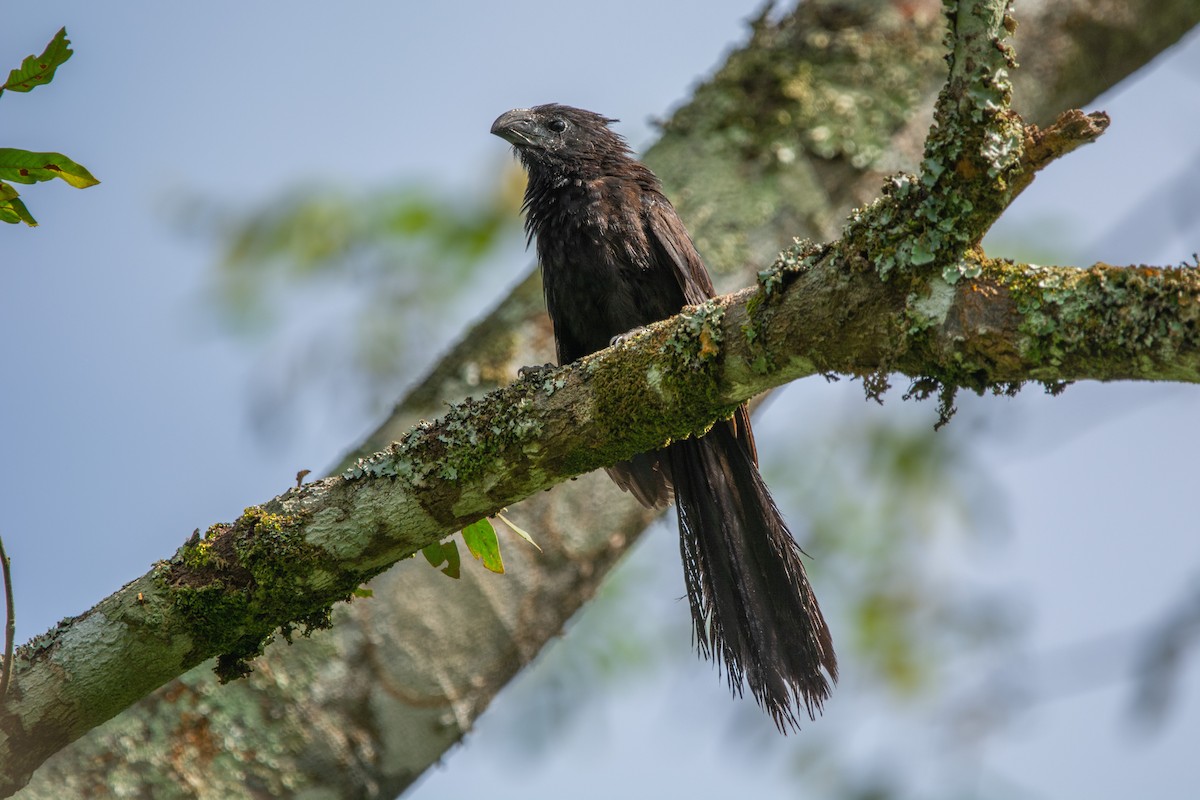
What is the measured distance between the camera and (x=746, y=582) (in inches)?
120

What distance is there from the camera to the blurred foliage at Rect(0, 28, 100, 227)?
2018 millimetres

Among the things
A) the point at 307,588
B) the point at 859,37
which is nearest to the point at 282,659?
the point at 307,588

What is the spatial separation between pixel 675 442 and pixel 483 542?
2.68 ft

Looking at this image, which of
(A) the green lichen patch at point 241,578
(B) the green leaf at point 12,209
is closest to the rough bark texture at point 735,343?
(A) the green lichen patch at point 241,578

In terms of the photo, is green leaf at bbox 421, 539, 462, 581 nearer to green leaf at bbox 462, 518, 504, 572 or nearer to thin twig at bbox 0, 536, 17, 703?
green leaf at bbox 462, 518, 504, 572

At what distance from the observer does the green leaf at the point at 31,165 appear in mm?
2129

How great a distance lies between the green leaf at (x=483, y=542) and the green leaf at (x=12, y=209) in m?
1.14

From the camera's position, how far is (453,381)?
12.0 feet

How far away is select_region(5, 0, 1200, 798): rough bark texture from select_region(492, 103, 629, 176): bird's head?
23cm

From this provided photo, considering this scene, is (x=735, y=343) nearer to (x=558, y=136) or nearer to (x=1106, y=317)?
(x=1106, y=317)

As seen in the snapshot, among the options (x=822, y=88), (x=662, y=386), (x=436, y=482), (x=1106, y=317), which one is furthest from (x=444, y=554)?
(x=822, y=88)

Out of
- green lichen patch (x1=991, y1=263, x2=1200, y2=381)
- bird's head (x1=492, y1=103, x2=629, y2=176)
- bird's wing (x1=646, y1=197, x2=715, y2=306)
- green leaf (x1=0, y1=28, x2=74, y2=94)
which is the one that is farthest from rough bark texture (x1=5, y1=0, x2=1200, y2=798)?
green leaf (x1=0, y1=28, x2=74, y2=94)

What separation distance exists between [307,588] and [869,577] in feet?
12.6

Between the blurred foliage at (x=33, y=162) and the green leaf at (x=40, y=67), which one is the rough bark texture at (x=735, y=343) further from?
the green leaf at (x=40, y=67)
